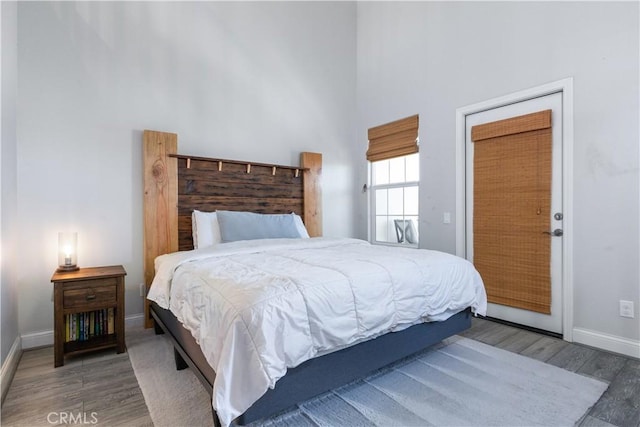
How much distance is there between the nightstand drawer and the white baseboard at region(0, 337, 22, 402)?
15.9 inches

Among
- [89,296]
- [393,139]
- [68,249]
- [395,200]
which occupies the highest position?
[393,139]

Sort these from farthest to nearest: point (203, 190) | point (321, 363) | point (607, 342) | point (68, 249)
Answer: point (203, 190) → point (68, 249) → point (607, 342) → point (321, 363)

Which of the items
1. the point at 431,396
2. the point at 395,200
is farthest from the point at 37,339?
the point at 395,200

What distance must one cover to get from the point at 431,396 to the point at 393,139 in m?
2.98

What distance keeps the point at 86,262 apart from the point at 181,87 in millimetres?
1820

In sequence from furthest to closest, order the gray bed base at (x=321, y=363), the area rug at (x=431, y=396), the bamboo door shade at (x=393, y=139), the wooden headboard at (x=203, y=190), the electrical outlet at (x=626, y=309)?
the bamboo door shade at (x=393, y=139), the wooden headboard at (x=203, y=190), the electrical outlet at (x=626, y=309), the area rug at (x=431, y=396), the gray bed base at (x=321, y=363)

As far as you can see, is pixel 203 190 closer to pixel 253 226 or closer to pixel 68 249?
pixel 253 226

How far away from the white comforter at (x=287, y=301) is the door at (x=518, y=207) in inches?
31.3

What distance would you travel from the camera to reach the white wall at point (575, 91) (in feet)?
7.55

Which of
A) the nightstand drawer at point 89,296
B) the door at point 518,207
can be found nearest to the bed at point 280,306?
the nightstand drawer at point 89,296

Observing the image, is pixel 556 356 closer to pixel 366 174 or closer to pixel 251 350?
pixel 251 350

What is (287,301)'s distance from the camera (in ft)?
4.66

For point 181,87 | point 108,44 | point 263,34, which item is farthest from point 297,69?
point 108,44

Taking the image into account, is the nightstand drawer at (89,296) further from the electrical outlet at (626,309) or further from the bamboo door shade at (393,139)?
the electrical outlet at (626,309)
